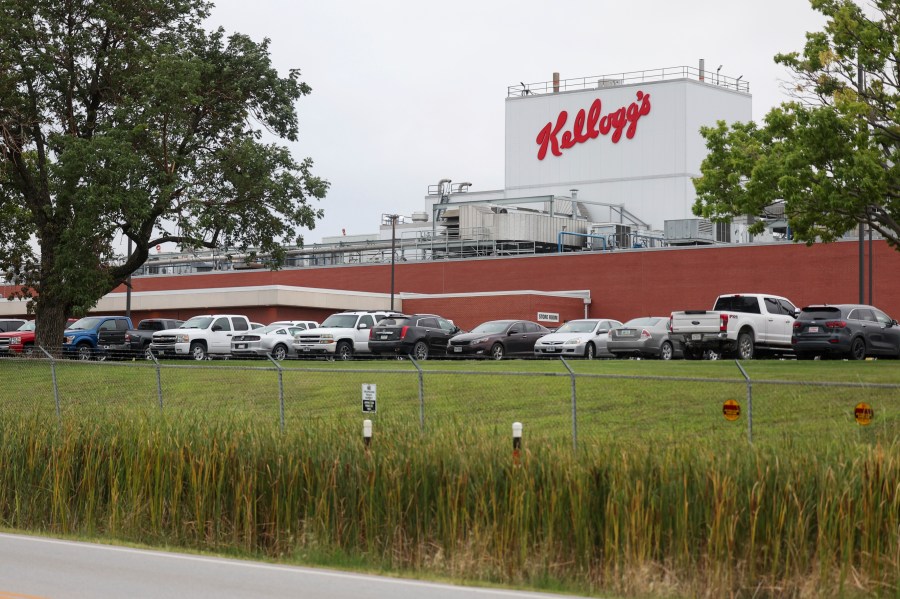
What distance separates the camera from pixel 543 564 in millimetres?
11617

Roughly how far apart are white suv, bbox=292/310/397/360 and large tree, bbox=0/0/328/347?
316 centimetres

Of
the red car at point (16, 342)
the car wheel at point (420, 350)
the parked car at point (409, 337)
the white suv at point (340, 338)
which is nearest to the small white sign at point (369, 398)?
the parked car at point (409, 337)

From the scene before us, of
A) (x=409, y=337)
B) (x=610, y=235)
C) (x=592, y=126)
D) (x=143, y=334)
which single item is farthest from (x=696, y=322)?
(x=592, y=126)

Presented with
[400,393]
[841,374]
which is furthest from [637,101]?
[400,393]

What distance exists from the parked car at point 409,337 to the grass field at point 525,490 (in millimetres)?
22851

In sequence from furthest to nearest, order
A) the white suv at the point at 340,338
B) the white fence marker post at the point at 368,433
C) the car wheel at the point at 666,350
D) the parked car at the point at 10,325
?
1. the parked car at the point at 10,325
2. the white suv at the point at 340,338
3. the car wheel at the point at 666,350
4. the white fence marker post at the point at 368,433

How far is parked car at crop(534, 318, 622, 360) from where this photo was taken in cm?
4056

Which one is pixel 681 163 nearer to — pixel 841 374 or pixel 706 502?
pixel 841 374

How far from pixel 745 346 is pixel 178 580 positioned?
2747 cm

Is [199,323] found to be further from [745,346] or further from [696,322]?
[745,346]

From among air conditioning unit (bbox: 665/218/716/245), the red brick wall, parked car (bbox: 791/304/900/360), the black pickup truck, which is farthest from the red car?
air conditioning unit (bbox: 665/218/716/245)

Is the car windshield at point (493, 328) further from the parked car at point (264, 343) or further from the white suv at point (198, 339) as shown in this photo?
the white suv at point (198, 339)

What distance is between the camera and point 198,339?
4544 cm

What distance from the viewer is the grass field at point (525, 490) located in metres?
11.0
